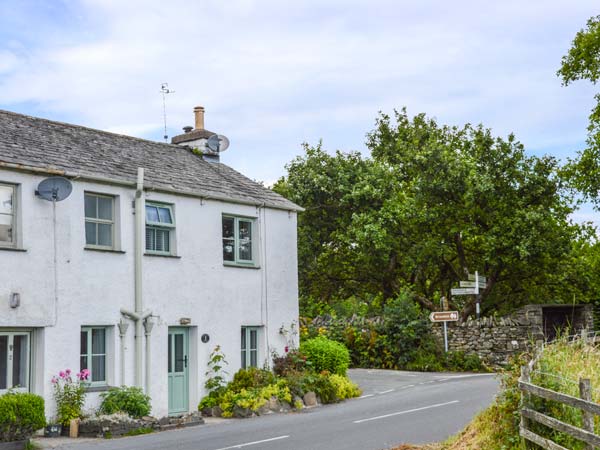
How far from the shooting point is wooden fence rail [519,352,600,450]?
9836 mm

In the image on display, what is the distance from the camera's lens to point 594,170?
96.4 feet

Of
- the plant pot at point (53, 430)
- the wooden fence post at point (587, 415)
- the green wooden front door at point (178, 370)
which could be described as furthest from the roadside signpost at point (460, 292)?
the wooden fence post at point (587, 415)

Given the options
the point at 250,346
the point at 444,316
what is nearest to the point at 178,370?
the point at 250,346

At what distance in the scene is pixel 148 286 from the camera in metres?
21.5

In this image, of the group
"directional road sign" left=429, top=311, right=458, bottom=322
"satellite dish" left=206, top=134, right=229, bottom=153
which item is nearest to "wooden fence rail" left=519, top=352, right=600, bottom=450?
"satellite dish" left=206, top=134, right=229, bottom=153

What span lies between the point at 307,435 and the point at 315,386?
7.30m

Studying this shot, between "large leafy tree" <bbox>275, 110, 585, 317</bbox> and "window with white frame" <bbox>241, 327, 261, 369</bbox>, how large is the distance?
1198 cm

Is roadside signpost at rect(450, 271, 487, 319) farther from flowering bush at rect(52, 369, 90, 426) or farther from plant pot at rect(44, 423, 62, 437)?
plant pot at rect(44, 423, 62, 437)

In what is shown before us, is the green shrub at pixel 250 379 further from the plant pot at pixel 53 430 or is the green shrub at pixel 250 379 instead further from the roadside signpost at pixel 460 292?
the roadside signpost at pixel 460 292

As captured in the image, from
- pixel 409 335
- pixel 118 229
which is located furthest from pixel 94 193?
pixel 409 335

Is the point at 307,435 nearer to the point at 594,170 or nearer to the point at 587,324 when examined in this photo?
the point at 594,170

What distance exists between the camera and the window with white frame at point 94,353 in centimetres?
2003

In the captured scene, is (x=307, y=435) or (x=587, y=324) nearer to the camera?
(x=307, y=435)

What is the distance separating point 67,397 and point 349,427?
6211mm
